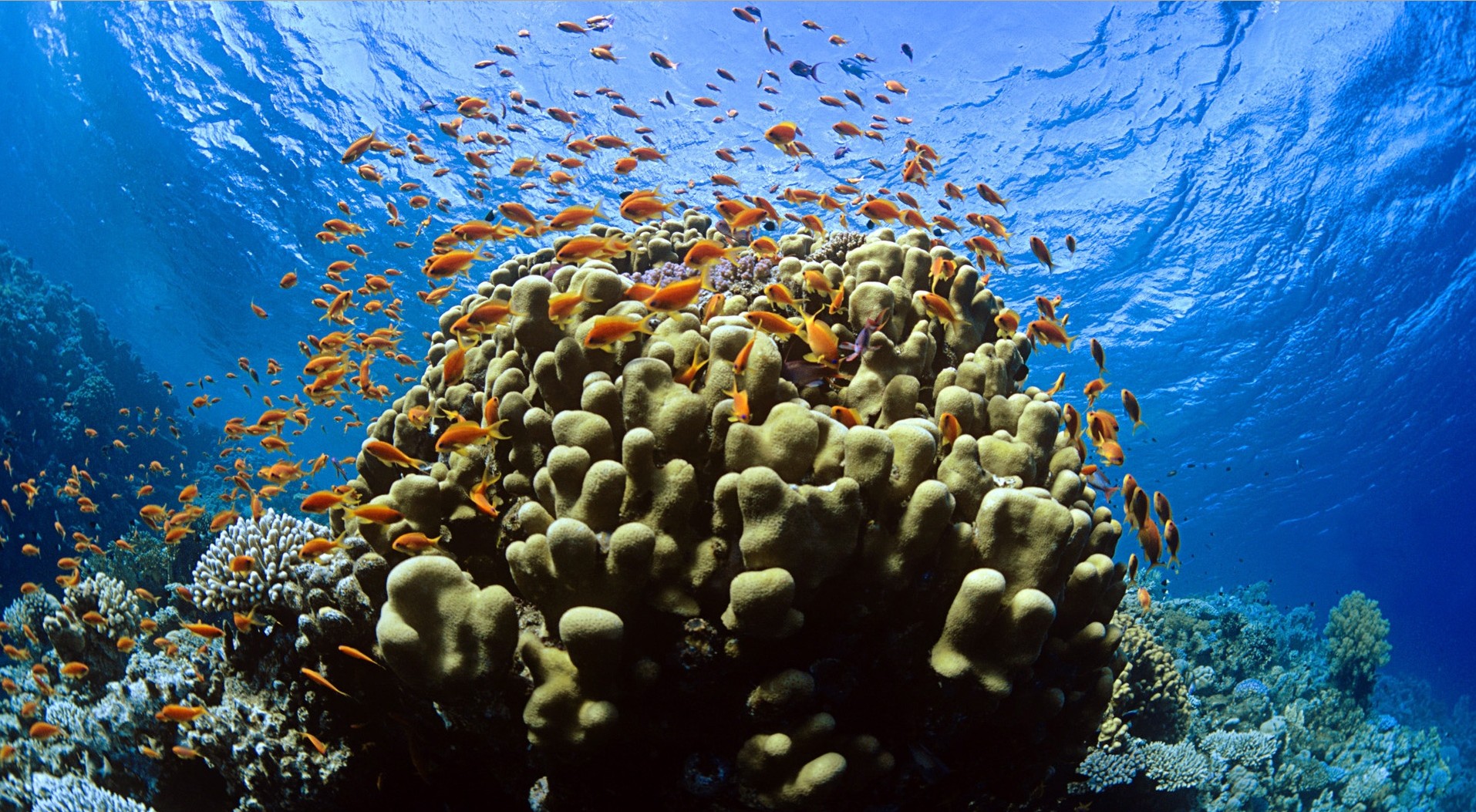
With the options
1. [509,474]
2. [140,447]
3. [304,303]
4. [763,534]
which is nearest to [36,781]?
[509,474]

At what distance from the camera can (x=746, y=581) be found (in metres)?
1.89

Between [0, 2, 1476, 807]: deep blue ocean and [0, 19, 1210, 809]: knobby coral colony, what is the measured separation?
10.3m

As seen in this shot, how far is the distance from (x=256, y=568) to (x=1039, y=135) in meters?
19.2

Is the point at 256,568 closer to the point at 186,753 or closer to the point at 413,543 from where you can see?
the point at 186,753

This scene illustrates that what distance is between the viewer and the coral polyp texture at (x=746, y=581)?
6.61 ft

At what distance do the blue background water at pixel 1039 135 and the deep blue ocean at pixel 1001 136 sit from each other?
0.27ft

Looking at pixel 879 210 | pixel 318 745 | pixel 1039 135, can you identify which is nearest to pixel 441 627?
pixel 318 745

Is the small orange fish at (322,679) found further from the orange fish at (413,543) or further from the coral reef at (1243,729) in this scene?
the coral reef at (1243,729)

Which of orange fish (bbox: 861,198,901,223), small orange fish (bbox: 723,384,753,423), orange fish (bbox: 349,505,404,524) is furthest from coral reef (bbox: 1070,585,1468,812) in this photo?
orange fish (bbox: 349,505,404,524)

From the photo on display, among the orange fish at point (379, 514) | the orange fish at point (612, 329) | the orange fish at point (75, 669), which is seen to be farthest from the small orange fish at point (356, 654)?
the orange fish at point (75, 669)

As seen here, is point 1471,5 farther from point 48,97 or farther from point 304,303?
point 48,97

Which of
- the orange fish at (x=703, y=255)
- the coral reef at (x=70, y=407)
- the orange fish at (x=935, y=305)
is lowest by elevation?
the orange fish at (x=935, y=305)

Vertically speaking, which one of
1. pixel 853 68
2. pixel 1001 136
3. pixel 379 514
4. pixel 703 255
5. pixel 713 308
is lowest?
pixel 379 514

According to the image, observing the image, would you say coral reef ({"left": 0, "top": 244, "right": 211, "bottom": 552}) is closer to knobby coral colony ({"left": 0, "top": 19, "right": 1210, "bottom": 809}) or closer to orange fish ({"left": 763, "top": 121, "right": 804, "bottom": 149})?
knobby coral colony ({"left": 0, "top": 19, "right": 1210, "bottom": 809})
